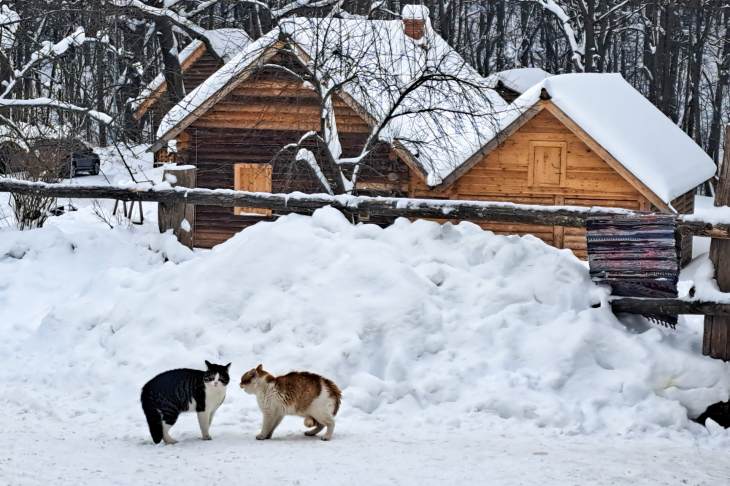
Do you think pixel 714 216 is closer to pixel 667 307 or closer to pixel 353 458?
pixel 667 307

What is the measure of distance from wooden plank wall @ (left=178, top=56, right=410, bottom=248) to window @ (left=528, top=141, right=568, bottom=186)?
3147 mm

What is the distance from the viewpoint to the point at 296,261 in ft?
32.5

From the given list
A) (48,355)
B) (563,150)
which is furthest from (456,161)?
(48,355)

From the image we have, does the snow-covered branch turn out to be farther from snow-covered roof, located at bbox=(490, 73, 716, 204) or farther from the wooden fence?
the wooden fence

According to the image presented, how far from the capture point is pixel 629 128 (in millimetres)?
26078

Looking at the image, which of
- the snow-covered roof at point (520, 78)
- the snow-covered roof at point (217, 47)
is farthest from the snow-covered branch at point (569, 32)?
the snow-covered roof at point (217, 47)

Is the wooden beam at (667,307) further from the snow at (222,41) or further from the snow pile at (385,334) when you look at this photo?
the snow at (222,41)

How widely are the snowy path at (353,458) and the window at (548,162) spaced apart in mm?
17396

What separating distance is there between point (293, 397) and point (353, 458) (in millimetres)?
726

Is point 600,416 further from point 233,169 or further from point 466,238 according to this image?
point 233,169

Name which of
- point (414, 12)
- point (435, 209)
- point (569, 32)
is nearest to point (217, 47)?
point (414, 12)

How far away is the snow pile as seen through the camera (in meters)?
8.40

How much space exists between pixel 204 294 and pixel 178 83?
2585cm

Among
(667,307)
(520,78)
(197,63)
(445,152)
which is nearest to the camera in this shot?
(667,307)
